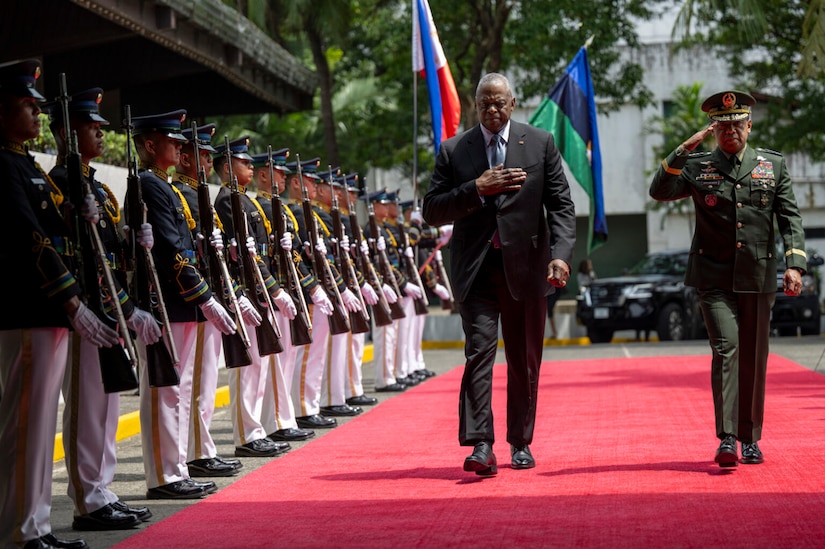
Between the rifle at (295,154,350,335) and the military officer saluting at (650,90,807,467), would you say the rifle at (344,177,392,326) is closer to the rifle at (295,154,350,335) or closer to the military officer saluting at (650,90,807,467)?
the rifle at (295,154,350,335)

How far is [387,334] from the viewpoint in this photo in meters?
13.8

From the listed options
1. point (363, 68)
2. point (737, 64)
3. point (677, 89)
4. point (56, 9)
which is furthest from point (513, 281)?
point (677, 89)

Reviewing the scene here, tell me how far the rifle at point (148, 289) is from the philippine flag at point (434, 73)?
29.6 feet

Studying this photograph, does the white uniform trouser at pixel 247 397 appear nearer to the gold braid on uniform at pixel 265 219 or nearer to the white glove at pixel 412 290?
the gold braid on uniform at pixel 265 219

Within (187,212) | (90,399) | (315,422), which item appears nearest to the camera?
(90,399)

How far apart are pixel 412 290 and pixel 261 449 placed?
6.11 metres

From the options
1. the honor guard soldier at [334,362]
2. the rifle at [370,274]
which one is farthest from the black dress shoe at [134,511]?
the rifle at [370,274]

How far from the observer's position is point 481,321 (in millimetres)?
7066

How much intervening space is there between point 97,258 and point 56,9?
862 centimetres

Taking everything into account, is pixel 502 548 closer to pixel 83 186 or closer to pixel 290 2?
pixel 83 186

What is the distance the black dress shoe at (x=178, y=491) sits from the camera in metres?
7.02

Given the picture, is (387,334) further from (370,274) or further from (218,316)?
(218,316)

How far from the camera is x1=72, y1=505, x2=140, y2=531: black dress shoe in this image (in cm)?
617

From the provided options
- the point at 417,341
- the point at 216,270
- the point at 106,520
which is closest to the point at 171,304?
the point at 216,270
